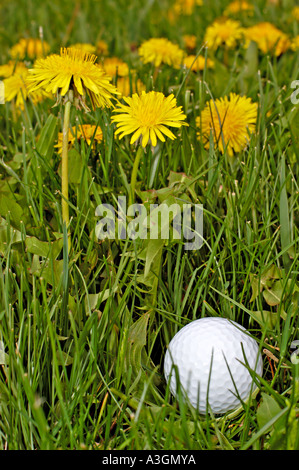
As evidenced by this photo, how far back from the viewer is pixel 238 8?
363cm

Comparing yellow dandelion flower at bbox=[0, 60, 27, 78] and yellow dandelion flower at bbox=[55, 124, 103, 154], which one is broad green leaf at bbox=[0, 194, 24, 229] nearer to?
yellow dandelion flower at bbox=[55, 124, 103, 154]

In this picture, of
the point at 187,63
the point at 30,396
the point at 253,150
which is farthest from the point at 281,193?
the point at 187,63

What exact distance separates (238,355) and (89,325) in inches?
15.0

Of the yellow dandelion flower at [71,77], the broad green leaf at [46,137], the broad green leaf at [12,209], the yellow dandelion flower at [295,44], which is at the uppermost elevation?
the yellow dandelion flower at [295,44]

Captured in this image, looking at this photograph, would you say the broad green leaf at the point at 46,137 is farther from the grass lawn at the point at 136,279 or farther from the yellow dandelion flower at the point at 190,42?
the yellow dandelion flower at the point at 190,42

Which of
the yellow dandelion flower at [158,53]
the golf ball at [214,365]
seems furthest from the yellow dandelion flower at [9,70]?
the golf ball at [214,365]

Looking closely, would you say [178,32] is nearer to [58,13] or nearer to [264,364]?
[58,13]

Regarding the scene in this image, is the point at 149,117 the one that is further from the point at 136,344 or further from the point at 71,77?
the point at 136,344

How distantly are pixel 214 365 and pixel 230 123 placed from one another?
0.99 metres

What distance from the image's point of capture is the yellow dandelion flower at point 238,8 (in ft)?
11.7

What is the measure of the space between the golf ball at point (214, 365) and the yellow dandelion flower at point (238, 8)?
9.66 feet

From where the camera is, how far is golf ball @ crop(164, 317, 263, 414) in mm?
1218

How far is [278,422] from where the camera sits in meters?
1.08

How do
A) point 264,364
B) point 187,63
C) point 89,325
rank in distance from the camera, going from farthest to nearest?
point 187,63
point 264,364
point 89,325
